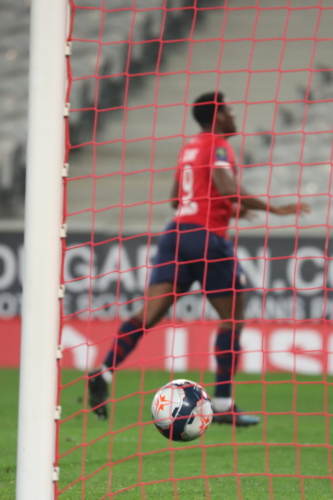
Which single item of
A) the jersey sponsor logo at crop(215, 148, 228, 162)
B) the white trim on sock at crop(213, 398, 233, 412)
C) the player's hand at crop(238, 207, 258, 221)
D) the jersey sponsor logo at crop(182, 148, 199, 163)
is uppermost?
the jersey sponsor logo at crop(182, 148, 199, 163)

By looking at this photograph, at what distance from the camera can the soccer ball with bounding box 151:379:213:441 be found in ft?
8.79

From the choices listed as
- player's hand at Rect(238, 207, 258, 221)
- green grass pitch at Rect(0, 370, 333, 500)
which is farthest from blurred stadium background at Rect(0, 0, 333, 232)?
green grass pitch at Rect(0, 370, 333, 500)

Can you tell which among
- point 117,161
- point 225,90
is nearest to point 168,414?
point 117,161

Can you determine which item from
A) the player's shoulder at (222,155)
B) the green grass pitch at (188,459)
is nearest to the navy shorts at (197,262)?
the player's shoulder at (222,155)

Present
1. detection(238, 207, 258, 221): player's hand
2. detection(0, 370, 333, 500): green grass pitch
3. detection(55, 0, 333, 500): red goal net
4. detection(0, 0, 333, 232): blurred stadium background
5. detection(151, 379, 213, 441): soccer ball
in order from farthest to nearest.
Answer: detection(0, 0, 333, 232): blurred stadium background
detection(238, 207, 258, 221): player's hand
detection(55, 0, 333, 500): red goal net
detection(151, 379, 213, 441): soccer ball
detection(0, 370, 333, 500): green grass pitch

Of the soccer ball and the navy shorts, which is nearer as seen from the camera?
the soccer ball

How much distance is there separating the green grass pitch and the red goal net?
0.04 ft

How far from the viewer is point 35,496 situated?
1955mm

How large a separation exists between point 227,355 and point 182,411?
4.01 ft

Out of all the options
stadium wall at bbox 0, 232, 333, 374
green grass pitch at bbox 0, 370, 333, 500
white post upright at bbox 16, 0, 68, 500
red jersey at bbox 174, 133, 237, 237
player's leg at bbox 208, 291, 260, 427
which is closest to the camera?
white post upright at bbox 16, 0, 68, 500

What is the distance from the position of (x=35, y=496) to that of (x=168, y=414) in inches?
32.4

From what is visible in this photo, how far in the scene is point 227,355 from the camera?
153 inches

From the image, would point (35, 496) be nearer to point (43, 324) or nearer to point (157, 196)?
point (43, 324)

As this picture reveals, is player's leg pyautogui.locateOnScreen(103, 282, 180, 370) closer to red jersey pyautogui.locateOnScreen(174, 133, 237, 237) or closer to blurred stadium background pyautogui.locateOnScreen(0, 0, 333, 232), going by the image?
red jersey pyautogui.locateOnScreen(174, 133, 237, 237)
